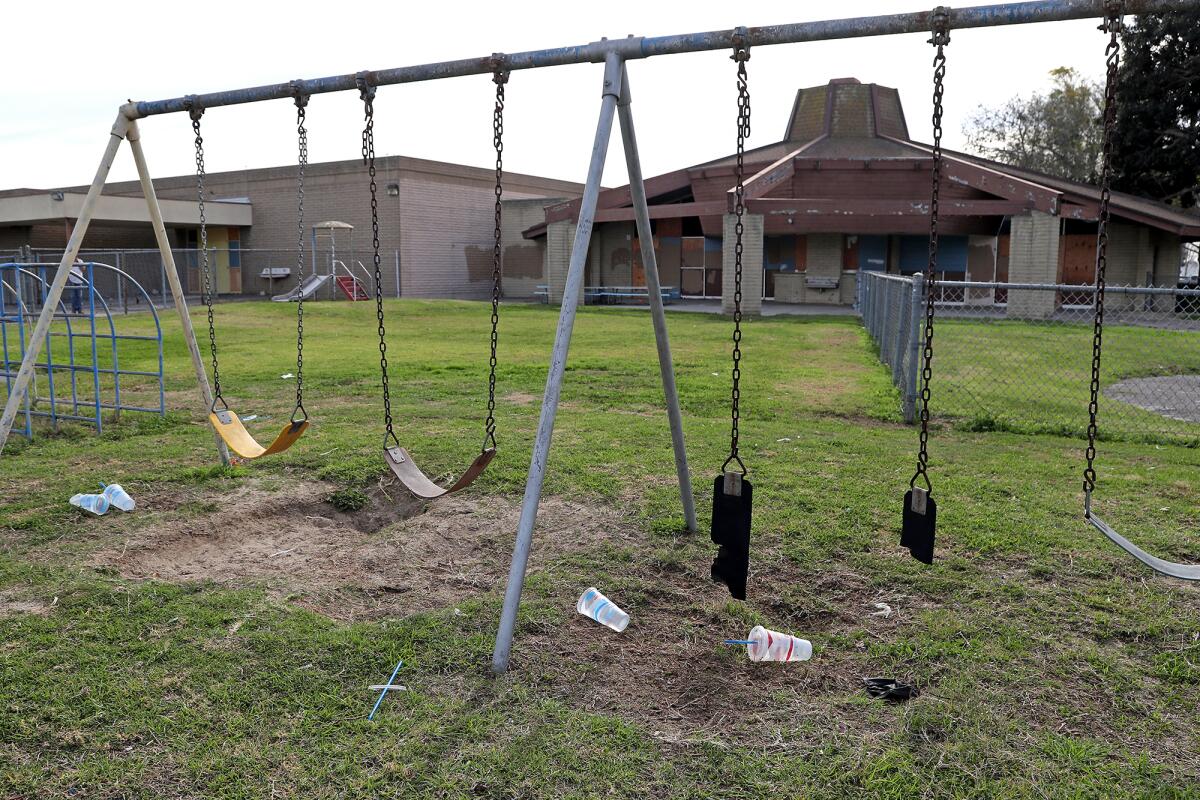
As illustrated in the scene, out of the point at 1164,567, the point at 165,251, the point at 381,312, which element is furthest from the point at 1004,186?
the point at 381,312

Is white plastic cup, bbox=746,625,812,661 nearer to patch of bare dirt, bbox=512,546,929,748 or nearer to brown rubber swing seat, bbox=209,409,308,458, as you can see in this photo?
patch of bare dirt, bbox=512,546,929,748

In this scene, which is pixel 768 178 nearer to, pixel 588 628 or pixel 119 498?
pixel 119 498

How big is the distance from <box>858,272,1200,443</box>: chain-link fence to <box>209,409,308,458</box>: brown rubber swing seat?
A: 4.55 metres

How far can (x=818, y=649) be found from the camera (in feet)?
13.0

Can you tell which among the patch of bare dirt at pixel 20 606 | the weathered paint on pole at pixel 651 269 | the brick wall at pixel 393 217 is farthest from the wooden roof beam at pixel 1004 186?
the patch of bare dirt at pixel 20 606

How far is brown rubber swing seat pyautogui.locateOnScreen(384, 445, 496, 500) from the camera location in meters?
4.52

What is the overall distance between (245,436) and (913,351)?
5928 mm

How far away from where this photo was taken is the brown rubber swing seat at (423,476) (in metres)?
4.52

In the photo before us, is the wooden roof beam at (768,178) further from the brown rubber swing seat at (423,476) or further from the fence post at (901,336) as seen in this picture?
the brown rubber swing seat at (423,476)

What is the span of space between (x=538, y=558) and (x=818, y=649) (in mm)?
1641

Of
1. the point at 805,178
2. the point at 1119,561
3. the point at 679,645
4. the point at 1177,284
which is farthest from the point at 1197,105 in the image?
the point at 679,645

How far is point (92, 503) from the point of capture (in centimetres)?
577

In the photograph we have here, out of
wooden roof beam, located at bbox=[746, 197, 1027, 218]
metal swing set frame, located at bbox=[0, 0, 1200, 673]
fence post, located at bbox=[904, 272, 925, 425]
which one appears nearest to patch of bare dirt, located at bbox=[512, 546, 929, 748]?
metal swing set frame, located at bbox=[0, 0, 1200, 673]

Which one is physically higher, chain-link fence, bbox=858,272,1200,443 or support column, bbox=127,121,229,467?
support column, bbox=127,121,229,467
